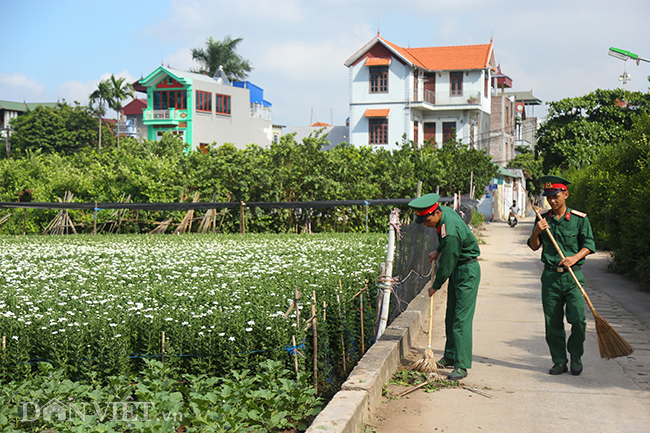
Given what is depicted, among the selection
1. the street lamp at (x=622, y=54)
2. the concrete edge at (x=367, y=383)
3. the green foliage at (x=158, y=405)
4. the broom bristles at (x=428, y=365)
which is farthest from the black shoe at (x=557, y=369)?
the street lamp at (x=622, y=54)

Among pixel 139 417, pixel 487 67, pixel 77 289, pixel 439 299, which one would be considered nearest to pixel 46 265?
pixel 77 289

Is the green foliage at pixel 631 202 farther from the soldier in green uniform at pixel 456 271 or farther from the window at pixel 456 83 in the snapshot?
the window at pixel 456 83

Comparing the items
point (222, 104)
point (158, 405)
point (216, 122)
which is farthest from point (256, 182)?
point (222, 104)

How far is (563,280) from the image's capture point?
21.2 feet

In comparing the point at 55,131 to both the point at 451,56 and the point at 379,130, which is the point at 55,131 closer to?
the point at 379,130

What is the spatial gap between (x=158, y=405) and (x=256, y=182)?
68.1 feet

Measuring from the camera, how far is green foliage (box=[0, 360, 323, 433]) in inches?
191

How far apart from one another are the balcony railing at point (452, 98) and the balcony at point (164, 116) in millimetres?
19711

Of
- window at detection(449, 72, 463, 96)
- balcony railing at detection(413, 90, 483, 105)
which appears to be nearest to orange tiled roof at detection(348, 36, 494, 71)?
window at detection(449, 72, 463, 96)

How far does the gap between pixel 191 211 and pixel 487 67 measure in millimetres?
30622

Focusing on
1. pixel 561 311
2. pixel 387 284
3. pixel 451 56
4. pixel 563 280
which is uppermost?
pixel 451 56

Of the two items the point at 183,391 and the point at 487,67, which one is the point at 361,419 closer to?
the point at 183,391

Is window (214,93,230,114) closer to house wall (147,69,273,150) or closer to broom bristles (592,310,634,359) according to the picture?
house wall (147,69,273,150)

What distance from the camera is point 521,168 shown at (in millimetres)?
65688
